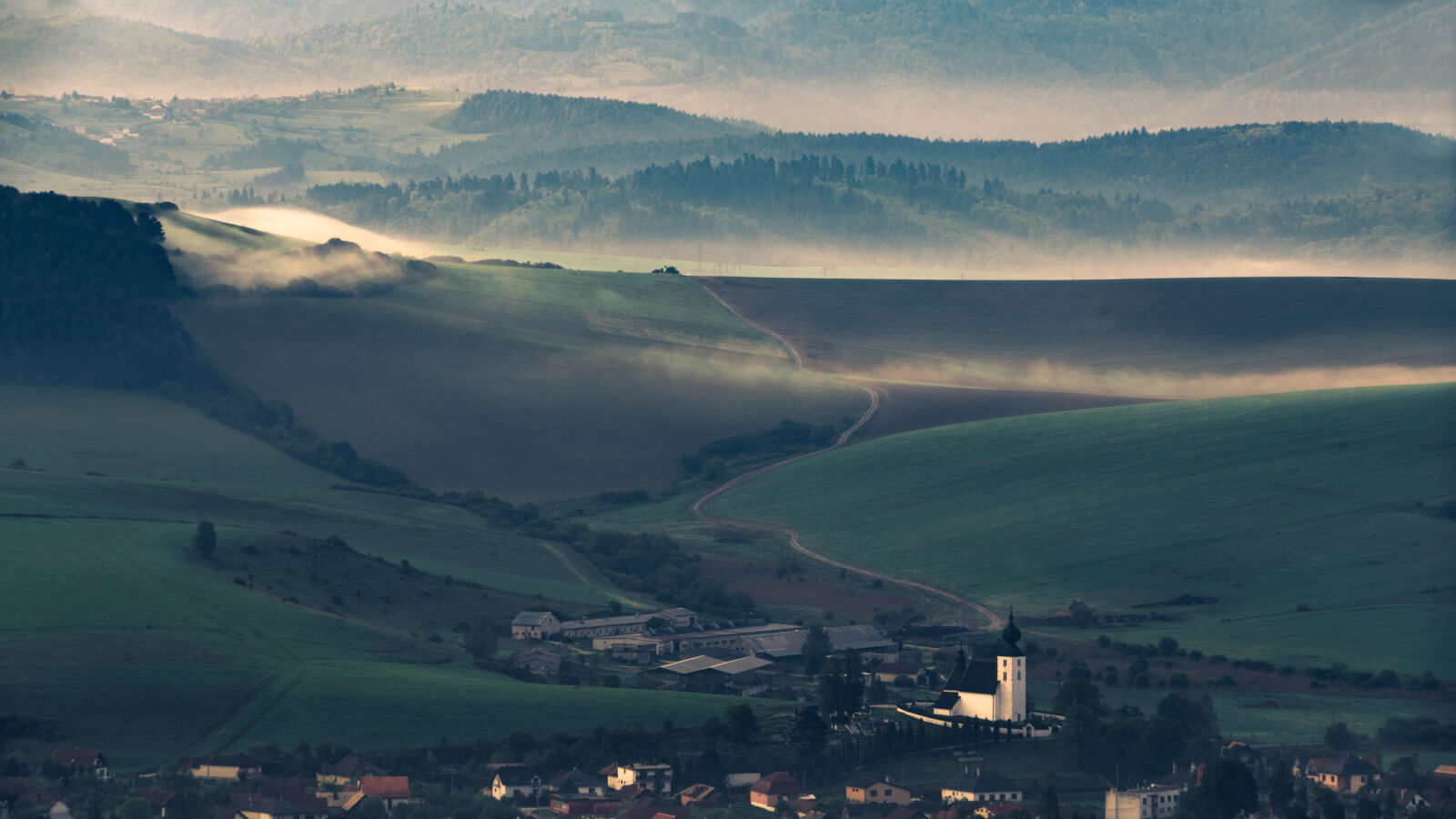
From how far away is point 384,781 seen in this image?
8488 centimetres

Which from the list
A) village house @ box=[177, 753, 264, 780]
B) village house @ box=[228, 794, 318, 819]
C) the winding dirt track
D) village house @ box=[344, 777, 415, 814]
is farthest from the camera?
the winding dirt track

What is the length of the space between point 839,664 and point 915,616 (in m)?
28.9

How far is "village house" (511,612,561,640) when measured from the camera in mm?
126500

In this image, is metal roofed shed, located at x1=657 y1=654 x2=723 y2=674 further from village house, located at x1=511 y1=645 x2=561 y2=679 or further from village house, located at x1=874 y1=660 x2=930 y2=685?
village house, located at x1=874 y1=660 x2=930 y2=685

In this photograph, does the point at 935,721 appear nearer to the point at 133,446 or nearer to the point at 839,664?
the point at 839,664

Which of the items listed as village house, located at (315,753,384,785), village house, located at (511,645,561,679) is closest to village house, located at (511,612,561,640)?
village house, located at (511,645,561,679)

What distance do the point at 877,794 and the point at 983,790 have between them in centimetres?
442

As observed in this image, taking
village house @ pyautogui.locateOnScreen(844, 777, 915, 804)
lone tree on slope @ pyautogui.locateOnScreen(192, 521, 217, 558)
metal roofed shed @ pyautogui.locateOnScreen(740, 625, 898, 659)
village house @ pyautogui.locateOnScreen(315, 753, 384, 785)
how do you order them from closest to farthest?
1. village house @ pyautogui.locateOnScreen(844, 777, 915, 804)
2. village house @ pyautogui.locateOnScreen(315, 753, 384, 785)
3. metal roofed shed @ pyautogui.locateOnScreen(740, 625, 898, 659)
4. lone tree on slope @ pyautogui.locateOnScreen(192, 521, 217, 558)

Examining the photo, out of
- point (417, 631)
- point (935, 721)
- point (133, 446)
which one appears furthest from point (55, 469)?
point (935, 721)

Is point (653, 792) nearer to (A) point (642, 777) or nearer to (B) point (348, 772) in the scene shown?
(A) point (642, 777)

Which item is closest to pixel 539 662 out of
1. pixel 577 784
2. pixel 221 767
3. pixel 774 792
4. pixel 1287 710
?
pixel 577 784

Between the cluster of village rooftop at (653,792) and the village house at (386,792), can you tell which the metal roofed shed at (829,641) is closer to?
the cluster of village rooftop at (653,792)

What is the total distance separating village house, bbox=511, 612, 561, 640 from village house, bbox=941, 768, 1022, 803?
44.3 m

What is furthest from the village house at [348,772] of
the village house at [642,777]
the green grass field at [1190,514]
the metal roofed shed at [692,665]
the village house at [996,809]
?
the green grass field at [1190,514]
